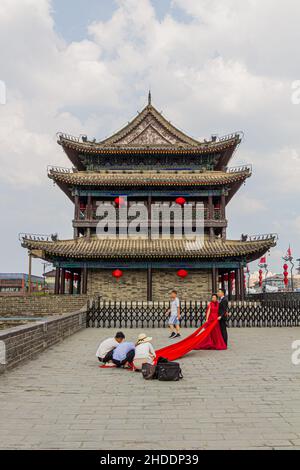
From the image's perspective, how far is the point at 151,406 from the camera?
16.1 feet

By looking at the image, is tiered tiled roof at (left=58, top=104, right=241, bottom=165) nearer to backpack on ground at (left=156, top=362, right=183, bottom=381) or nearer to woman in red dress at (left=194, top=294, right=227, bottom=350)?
woman in red dress at (left=194, top=294, right=227, bottom=350)

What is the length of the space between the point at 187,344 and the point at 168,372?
2.38 metres

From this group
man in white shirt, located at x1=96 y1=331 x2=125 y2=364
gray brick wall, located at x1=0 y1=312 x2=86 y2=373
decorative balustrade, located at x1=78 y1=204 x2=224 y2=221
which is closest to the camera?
gray brick wall, located at x1=0 y1=312 x2=86 y2=373

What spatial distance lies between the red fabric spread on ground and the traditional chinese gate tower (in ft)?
42.4

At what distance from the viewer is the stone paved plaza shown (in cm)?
373

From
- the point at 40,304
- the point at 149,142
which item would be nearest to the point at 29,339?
the point at 40,304

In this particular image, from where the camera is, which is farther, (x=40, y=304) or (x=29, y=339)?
(x=40, y=304)

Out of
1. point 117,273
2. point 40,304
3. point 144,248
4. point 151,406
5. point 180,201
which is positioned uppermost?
point 180,201

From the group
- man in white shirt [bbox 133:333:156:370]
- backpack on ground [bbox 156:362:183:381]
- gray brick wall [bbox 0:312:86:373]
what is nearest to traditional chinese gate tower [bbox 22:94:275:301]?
gray brick wall [bbox 0:312:86:373]

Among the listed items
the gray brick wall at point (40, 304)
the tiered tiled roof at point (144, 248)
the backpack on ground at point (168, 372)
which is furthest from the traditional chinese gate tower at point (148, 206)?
the backpack on ground at point (168, 372)

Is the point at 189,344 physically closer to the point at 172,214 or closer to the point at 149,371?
the point at 149,371

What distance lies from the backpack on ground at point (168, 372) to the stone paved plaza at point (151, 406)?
19cm
